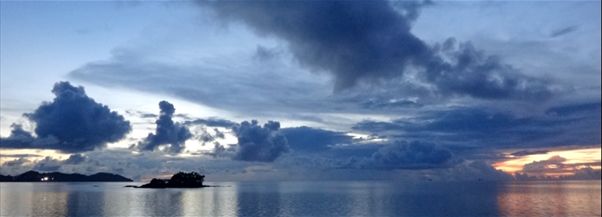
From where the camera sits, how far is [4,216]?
14112cm

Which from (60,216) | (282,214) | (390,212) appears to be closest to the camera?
(60,216)

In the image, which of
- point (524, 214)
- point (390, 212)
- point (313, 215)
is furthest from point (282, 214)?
point (524, 214)

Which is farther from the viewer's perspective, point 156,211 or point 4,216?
point 156,211

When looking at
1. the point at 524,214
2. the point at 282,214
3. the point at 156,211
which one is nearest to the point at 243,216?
the point at 282,214

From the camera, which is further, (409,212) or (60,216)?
(409,212)

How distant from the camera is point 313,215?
5748 inches

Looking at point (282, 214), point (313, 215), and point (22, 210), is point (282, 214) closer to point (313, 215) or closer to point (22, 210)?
point (313, 215)

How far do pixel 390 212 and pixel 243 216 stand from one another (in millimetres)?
48106

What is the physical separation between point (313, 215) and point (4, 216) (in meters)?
89.6

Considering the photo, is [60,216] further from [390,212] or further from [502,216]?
[502,216]

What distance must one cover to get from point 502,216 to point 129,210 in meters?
119

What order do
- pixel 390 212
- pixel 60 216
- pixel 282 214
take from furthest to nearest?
pixel 390 212 < pixel 282 214 < pixel 60 216

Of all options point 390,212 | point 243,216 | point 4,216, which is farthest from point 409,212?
point 4,216

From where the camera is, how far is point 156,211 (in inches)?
6255
